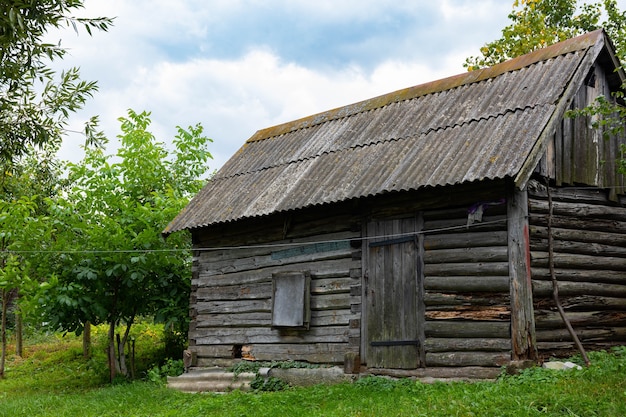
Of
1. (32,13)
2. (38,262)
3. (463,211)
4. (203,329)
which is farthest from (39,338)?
(463,211)

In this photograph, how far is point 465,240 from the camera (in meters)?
10.2

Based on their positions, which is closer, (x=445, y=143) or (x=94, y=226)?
(x=445, y=143)

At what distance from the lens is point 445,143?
11219 mm

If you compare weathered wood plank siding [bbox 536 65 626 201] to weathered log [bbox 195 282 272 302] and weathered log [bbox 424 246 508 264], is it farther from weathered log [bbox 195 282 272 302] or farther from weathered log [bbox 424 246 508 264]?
weathered log [bbox 195 282 272 302]

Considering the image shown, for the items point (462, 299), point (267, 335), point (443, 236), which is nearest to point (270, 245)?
point (267, 335)

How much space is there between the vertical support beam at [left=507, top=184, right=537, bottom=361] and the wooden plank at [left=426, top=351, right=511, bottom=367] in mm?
190

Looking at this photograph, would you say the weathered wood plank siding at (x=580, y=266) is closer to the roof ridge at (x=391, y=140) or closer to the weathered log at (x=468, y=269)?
the weathered log at (x=468, y=269)

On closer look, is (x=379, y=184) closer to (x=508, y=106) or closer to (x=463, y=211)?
(x=463, y=211)

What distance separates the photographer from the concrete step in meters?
12.6

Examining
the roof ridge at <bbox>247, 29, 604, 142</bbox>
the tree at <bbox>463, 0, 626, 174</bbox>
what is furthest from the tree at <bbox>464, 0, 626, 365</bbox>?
the roof ridge at <bbox>247, 29, 604, 142</bbox>

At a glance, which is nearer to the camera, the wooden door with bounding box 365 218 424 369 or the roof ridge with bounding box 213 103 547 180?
the wooden door with bounding box 365 218 424 369

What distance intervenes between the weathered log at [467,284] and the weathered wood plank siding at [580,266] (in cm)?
49

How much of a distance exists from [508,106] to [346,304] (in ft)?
13.9

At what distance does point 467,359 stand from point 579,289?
2111 millimetres
